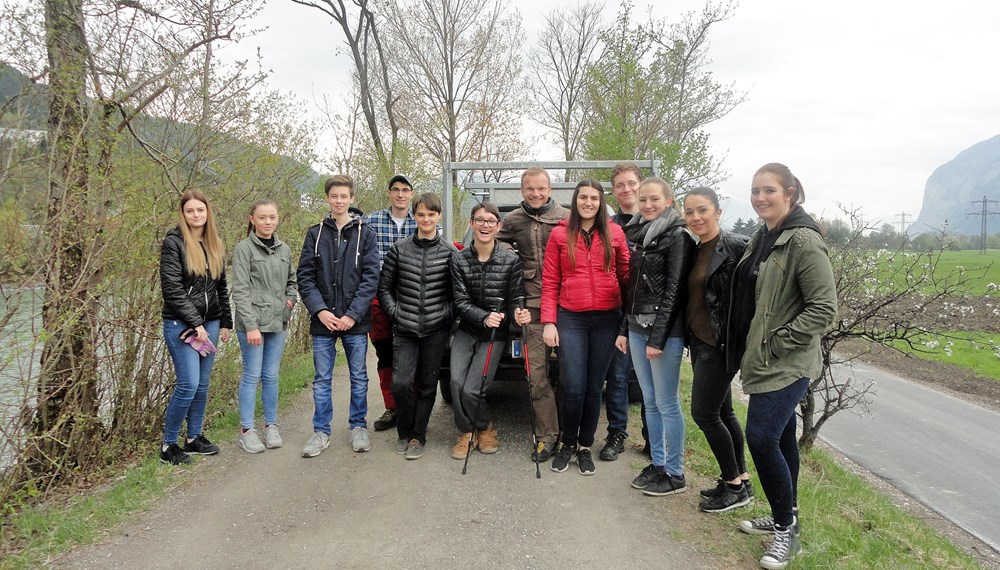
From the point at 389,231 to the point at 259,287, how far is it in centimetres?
129

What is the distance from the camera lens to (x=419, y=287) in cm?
445

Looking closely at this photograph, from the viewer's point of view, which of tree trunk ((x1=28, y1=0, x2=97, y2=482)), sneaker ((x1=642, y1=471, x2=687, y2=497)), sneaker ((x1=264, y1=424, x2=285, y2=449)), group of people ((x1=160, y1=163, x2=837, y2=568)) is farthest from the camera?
sneaker ((x1=264, y1=424, x2=285, y2=449))

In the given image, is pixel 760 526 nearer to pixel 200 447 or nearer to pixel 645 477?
pixel 645 477

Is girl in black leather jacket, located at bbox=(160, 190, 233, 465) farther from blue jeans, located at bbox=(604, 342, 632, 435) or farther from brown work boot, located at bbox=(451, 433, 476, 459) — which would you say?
blue jeans, located at bbox=(604, 342, 632, 435)

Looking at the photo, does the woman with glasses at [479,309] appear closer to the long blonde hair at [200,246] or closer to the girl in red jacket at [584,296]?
the girl in red jacket at [584,296]

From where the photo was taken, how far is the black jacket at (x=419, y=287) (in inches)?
175

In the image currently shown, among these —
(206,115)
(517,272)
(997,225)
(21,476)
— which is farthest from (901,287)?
(997,225)

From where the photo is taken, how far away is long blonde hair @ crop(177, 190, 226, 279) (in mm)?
4195

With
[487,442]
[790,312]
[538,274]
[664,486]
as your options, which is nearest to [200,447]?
[487,442]

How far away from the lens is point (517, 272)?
4.36 metres

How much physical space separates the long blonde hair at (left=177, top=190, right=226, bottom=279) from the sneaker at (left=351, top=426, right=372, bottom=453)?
1711 mm

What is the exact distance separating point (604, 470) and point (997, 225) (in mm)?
112038

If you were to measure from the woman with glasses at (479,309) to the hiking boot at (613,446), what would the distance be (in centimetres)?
98

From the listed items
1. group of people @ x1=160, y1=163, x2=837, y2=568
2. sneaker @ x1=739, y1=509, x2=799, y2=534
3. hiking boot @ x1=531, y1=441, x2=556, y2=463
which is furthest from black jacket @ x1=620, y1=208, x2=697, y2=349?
hiking boot @ x1=531, y1=441, x2=556, y2=463
